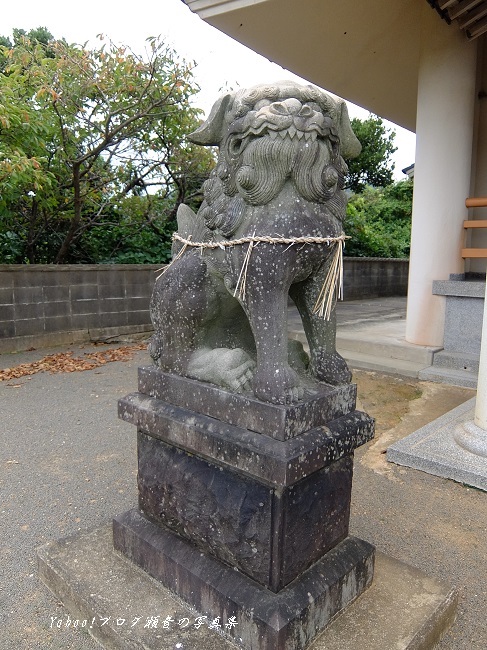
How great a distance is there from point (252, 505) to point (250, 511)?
0.08 ft

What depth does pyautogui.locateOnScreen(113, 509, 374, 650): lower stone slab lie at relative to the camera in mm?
1490

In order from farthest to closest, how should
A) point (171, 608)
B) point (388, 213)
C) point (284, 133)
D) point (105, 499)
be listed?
point (388, 213) < point (105, 499) < point (171, 608) < point (284, 133)

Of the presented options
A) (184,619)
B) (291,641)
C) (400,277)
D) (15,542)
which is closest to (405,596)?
(291,641)

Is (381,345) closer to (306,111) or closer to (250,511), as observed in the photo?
(250,511)

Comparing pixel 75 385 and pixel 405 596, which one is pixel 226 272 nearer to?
pixel 405 596

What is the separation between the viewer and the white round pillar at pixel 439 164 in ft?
17.0

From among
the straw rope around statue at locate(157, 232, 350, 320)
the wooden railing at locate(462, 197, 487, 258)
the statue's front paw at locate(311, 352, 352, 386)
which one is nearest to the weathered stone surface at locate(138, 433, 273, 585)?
the statue's front paw at locate(311, 352, 352, 386)

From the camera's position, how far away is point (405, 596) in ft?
5.88

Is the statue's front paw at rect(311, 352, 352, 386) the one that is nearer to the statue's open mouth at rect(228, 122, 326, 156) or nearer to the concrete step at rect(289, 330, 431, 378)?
the statue's open mouth at rect(228, 122, 326, 156)

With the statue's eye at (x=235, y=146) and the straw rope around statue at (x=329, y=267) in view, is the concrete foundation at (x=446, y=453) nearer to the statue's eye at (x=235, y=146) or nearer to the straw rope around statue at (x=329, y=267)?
the straw rope around statue at (x=329, y=267)

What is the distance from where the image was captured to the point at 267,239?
1509 mm

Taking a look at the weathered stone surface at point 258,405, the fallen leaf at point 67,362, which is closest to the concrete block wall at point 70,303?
the fallen leaf at point 67,362

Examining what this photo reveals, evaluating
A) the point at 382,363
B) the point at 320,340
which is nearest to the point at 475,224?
the point at 382,363

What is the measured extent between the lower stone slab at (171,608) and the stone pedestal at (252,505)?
54 mm
